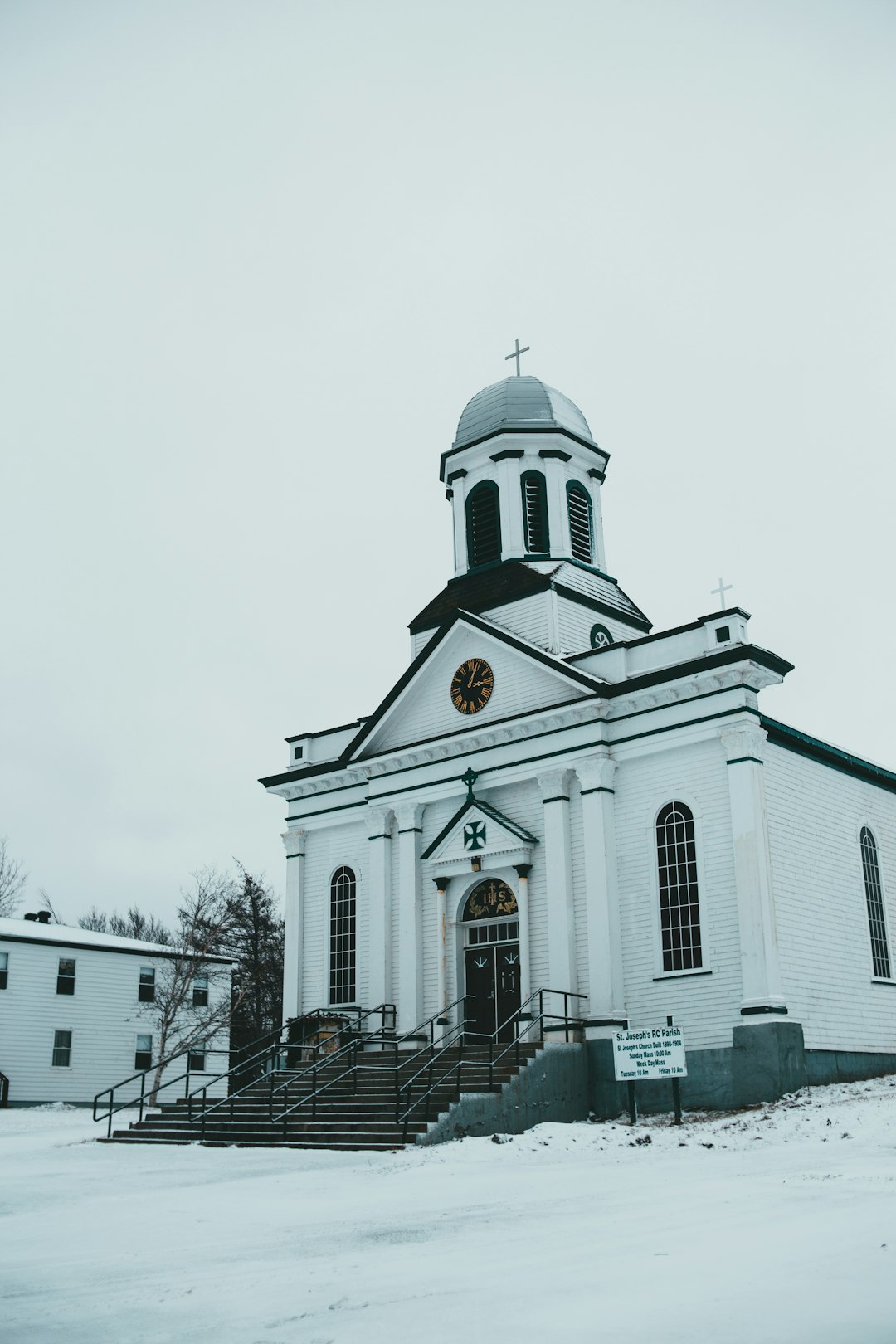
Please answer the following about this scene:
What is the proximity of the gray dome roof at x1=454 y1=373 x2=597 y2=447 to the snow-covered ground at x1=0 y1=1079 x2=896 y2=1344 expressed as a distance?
668 inches

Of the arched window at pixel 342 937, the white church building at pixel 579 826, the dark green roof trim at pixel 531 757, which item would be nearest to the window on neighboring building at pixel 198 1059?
the white church building at pixel 579 826

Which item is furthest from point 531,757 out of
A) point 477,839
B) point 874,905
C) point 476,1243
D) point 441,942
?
point 476,1243

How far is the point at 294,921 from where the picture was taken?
29562 mm

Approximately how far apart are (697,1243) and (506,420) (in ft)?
74.2

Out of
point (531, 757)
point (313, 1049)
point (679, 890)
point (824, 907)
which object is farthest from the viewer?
point (313, 1049)

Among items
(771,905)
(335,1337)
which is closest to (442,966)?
(771,905)

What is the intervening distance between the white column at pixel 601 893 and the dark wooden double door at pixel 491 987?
2.35 metres

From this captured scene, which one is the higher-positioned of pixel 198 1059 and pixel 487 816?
pixel 487 816

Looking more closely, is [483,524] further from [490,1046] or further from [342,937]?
[490,1046]

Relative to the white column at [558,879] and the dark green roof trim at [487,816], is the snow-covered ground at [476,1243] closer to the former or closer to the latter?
the white column at [558,879]

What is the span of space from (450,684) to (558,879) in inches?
214

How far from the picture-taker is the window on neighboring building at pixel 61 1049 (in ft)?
132

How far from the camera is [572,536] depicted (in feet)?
94.9

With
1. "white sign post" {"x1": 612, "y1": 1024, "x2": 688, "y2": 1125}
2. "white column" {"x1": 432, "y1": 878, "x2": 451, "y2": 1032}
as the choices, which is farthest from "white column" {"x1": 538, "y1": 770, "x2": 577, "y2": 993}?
"white sign post" {"x1": 612, "y1": 1024, "x2": 688, "y2": 1125}
